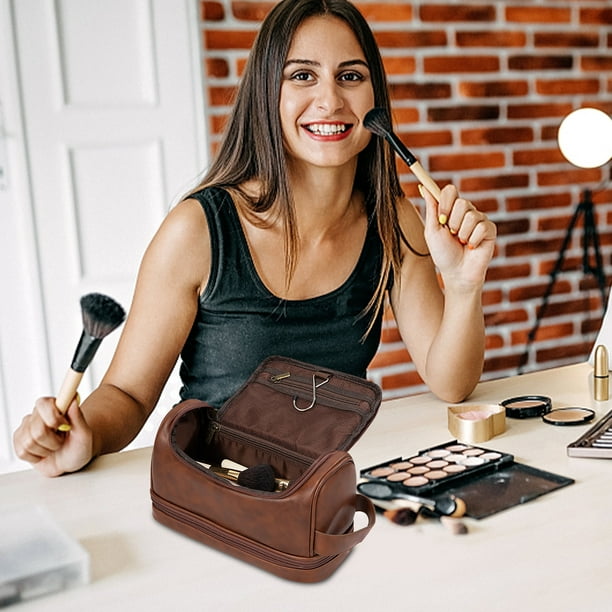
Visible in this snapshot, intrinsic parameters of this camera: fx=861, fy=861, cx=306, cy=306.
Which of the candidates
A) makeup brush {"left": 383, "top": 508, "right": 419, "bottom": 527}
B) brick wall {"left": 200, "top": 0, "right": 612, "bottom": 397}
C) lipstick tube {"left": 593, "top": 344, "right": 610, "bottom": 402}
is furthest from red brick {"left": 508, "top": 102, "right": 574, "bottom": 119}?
makeup brush {"left": 383, "top": 508, "right": 419, "bottom": 527}

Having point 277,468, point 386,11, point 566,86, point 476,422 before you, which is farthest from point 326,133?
point 566,86

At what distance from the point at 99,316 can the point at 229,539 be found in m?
0.26

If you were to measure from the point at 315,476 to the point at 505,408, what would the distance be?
517 millimetres

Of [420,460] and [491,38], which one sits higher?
[491,38]

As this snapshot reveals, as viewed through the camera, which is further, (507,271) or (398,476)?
(507,271)

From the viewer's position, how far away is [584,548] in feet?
2.72

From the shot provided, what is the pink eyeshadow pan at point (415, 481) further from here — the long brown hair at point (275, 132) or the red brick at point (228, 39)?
the red brick at point (228, 39)

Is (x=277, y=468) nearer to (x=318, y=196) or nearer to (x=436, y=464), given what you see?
(x=436, y=464)

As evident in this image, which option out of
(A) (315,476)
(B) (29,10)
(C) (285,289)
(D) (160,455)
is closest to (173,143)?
(B) (29,10)

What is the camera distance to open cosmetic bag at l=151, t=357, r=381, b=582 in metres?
0.78

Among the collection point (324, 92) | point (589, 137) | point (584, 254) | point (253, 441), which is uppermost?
point (324, 92)

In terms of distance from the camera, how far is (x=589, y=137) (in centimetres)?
229

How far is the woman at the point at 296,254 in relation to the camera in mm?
1330

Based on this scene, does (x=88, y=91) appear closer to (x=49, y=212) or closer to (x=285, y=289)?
(x=49, y=212)
